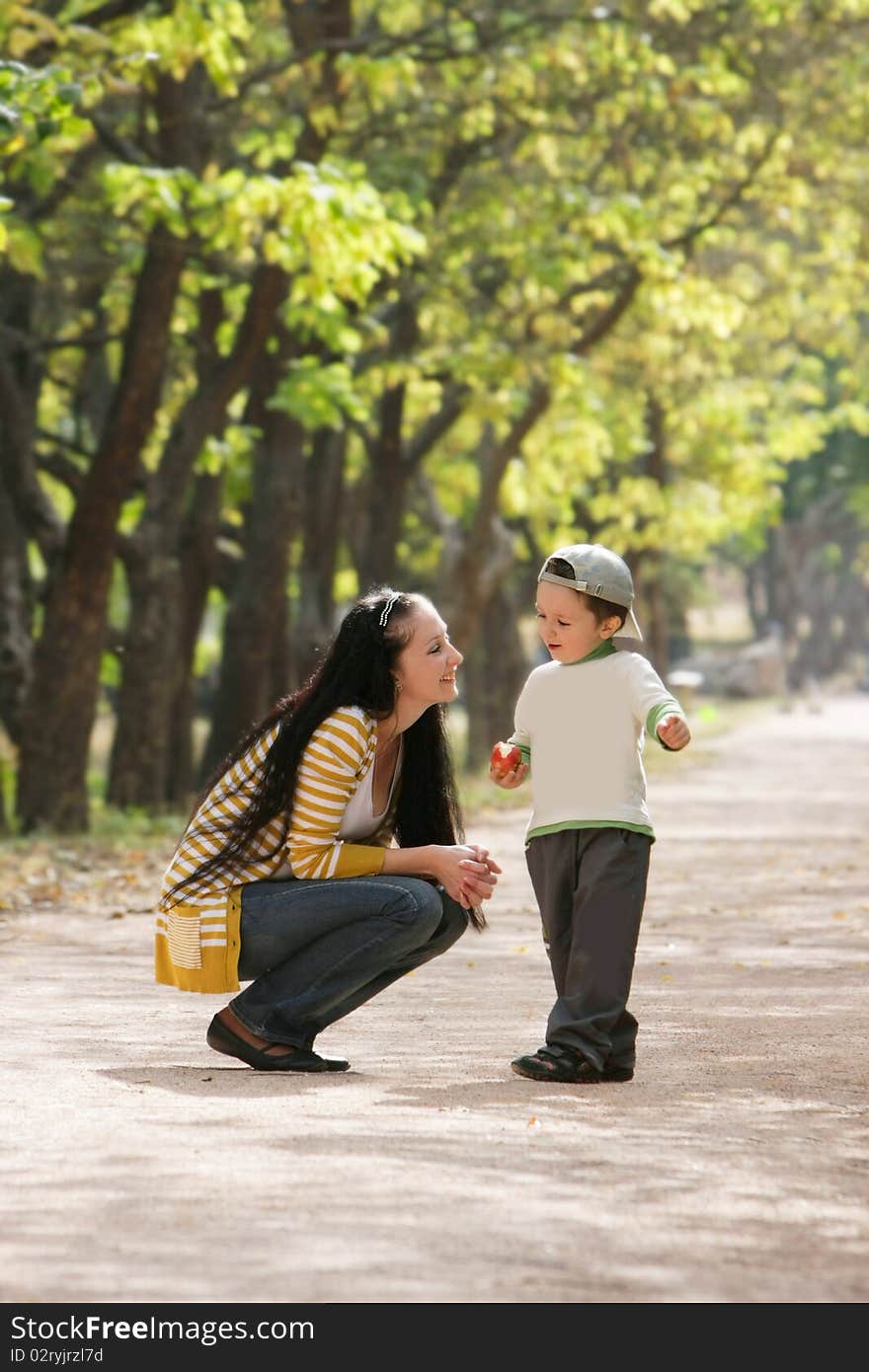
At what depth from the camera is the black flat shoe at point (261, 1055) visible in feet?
21.3

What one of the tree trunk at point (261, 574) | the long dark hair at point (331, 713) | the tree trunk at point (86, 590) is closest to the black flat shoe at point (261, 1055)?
the long dark hair at point (331, 713)

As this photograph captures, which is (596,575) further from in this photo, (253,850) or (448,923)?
(253,850)

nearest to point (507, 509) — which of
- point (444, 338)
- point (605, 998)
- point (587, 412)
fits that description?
point (587, 412)

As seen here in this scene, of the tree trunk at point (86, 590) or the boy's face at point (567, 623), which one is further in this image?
the tree trunk at point (86, 590)

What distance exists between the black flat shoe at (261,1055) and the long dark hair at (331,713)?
428 millimetres

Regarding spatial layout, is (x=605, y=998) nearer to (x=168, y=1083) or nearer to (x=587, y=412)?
(x=168, y=1083)

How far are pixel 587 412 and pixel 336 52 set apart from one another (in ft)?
30.0

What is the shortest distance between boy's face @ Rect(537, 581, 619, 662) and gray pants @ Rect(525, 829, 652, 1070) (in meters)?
0.54

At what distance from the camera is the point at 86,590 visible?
1641 centimetres

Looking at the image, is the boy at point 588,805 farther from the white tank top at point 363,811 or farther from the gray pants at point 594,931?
the white tank top at point 363,811

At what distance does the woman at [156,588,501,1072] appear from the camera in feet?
21.0

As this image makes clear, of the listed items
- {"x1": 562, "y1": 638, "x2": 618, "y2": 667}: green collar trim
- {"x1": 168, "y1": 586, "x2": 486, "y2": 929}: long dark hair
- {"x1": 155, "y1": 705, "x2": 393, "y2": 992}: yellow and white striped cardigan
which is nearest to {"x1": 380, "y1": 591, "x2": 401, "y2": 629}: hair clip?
{"x1": 168, "y1": 586, "x2": 486, "y2": 929}: long dark hair

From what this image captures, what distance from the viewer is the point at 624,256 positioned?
21516 mm

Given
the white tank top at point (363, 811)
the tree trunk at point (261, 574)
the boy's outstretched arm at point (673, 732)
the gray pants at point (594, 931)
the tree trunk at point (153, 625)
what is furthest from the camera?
the tree trunk at point (261, 574)
